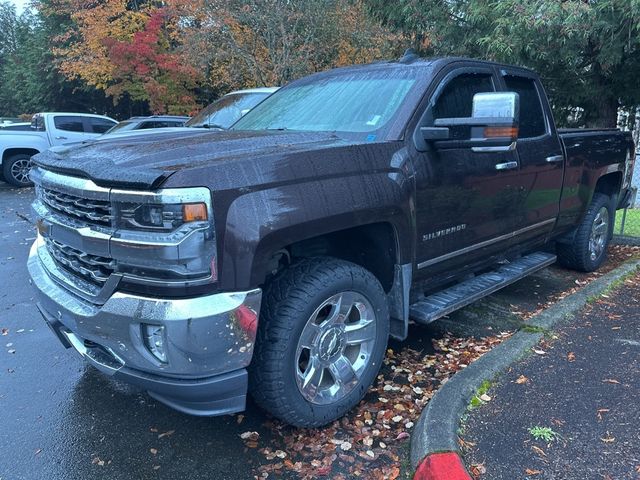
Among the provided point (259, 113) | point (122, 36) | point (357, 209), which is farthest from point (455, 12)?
point (122, 36)

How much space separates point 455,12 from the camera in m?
8.09

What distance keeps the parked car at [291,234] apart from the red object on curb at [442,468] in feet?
1.99

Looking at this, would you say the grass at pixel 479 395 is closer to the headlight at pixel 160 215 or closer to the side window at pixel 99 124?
the headlight at pixel 160 215

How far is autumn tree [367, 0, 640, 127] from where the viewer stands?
5930 millimetres

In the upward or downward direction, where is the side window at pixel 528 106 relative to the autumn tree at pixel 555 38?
downward

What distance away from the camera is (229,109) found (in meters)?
8.27

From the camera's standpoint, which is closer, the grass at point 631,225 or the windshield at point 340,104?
the windshield at point 340,104

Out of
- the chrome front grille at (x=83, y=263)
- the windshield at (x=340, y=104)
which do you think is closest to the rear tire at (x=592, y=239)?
Result: the windshield at (x=340, y=104)

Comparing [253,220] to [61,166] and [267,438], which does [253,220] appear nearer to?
[61,166]

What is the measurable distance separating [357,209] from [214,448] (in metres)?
1.46

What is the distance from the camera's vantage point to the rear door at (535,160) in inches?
162

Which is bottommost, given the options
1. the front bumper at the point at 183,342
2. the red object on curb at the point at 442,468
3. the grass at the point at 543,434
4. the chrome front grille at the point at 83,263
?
the grass at the point at 543,434

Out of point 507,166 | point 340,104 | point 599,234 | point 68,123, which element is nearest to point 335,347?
point 340,104

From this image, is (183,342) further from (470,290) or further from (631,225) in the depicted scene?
(631,225)
